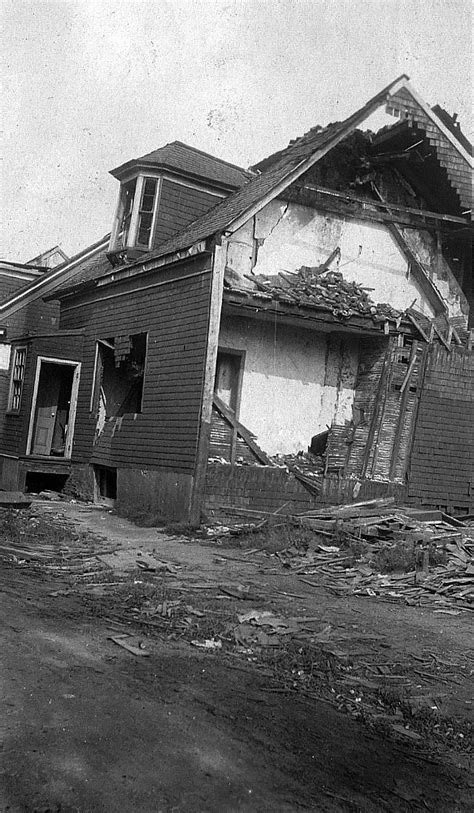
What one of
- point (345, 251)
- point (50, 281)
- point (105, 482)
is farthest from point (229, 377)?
point (50, 281)

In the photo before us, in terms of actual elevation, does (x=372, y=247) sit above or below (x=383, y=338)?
above

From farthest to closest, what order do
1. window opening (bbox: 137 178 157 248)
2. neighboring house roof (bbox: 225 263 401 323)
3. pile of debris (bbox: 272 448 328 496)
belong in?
window opening (bbox: 137 178 157 248) < neighboring house roof (bbox: 225 263 401 323) < pile of debris (bbox: 272 448 328 496)

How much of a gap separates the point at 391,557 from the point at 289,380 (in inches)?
322

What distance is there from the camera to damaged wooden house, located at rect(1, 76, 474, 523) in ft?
50.7

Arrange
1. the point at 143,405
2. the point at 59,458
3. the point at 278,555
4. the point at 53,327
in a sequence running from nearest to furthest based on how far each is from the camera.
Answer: the point at 278,555, the point at 143,405, the point at 59,458, the point at 53,327

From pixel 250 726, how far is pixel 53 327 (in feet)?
77.3

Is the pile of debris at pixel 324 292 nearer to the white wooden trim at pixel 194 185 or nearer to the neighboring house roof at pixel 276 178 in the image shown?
the neighboring house roof at pixel 276 178

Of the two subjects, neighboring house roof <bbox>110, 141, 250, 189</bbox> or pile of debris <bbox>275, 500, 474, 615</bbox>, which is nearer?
pile of debris <bbox>275, 500, 474, 615</bbox>

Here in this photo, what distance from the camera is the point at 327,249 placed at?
17.9m

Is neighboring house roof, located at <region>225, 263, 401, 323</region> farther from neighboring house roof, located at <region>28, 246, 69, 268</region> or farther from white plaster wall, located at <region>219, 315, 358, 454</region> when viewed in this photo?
neighboring house roof, located at <region>28, 246, 69, 268</region>

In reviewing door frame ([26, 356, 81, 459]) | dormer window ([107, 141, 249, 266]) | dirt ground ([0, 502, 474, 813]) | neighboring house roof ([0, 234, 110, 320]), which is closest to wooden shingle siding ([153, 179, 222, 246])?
dormer window ([107, 141, 249, 266])

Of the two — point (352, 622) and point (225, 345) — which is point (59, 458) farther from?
point (352, 622)

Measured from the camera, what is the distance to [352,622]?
7699 millimetres

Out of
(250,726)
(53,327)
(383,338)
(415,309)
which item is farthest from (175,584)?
(53,327)
